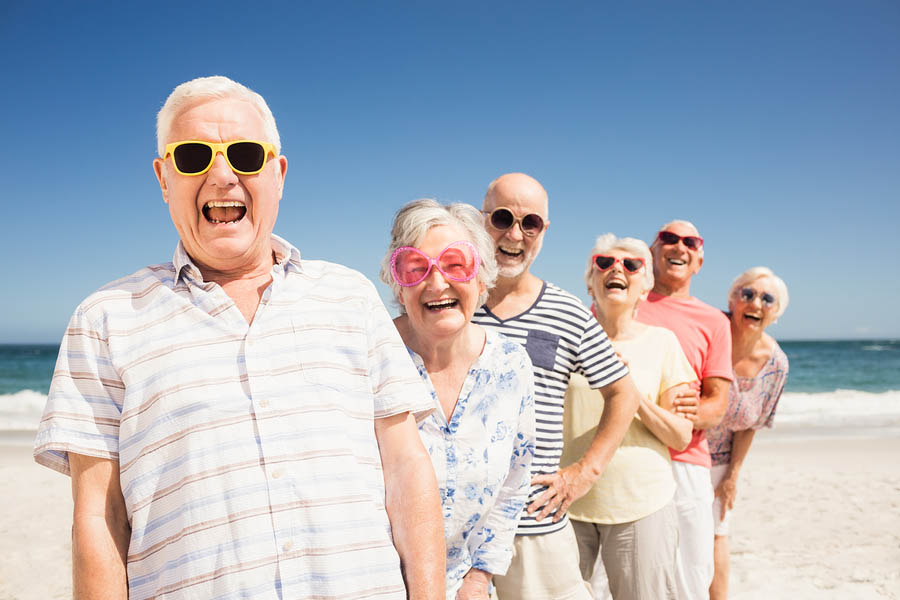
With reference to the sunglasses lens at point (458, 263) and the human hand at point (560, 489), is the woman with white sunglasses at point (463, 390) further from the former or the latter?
the human hand at point (560, 489)

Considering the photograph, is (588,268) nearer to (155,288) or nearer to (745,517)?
(155,288)

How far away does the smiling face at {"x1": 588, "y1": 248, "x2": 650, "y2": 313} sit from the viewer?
11.7 feet

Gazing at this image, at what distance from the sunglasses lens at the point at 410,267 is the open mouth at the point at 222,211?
0.70 meters

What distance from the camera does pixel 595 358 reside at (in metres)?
2.94

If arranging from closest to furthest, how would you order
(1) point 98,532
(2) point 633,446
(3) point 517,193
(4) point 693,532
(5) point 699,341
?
(1) point 98,532, (3) point 517,193, (2) point 633,446, (4) point 693,532, (5) point 699,341

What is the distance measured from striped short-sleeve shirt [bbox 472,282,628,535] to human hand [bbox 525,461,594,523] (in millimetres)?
30

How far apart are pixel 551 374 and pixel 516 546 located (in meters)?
0.79

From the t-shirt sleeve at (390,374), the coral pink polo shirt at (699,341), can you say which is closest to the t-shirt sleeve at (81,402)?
the t-shirt sleeve at (390,374)

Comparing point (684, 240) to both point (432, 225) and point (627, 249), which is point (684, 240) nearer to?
point (627, 249)

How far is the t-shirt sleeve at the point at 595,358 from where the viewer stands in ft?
9.59

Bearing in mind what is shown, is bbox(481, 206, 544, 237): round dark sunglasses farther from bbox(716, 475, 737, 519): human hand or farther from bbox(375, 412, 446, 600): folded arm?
bbox(716, 475, 737, 519): human hand

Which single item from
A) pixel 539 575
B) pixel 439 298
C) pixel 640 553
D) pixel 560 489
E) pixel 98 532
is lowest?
pixel 640 553

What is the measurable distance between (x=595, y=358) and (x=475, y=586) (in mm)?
1214

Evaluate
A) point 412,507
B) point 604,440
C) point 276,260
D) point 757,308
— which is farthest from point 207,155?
point 757,308
